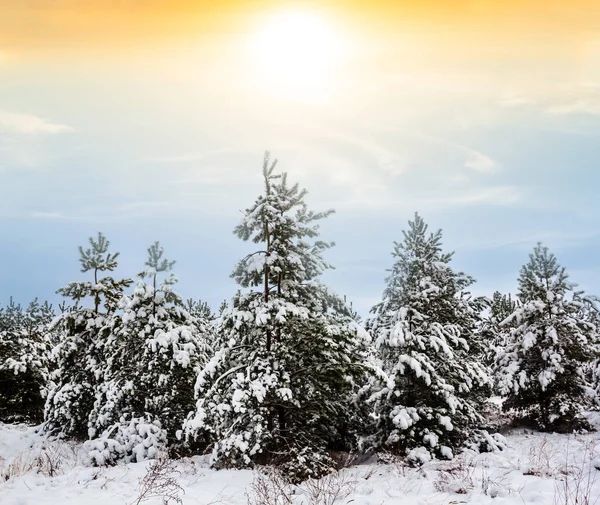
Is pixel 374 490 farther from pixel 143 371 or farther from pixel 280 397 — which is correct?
pixel 143 371

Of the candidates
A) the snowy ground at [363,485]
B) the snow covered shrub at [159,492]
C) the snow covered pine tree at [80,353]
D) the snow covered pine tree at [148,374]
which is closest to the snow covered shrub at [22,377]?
the snow covered pine tree at [80,353]

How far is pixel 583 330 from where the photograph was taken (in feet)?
59.1

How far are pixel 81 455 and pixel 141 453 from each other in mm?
3295

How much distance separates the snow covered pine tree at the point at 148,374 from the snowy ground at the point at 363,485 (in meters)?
2.59

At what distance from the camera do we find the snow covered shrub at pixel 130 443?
40.6 ft

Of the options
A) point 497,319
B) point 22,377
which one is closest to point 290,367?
point 22,377

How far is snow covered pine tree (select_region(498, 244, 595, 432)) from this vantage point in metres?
17.3

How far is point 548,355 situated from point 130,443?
15161 millimetres

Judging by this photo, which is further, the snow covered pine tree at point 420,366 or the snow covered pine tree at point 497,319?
the snow covered pine tree at point 497,319

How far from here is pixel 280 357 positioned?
1182 cm

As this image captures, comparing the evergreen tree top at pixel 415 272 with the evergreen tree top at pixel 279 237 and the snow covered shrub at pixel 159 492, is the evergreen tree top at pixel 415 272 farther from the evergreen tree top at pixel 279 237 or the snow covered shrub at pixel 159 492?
the snow covered shrub at pixel 159 492

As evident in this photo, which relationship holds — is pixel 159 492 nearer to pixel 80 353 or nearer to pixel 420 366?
pixel 420 366

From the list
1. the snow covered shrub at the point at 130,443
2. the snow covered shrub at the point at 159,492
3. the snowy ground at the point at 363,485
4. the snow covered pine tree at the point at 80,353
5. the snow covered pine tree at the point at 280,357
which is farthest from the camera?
the snow covered pine tree at the point at 80,353

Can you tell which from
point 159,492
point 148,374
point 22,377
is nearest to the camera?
point 159,492
